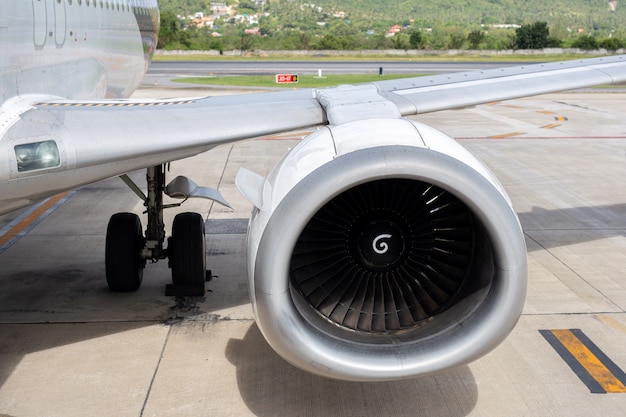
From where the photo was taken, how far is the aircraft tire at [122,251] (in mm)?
7980

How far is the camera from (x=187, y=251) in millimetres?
7969

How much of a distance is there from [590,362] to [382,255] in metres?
2.48

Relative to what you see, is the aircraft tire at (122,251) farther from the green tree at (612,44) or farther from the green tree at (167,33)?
the green tree at (612,44)

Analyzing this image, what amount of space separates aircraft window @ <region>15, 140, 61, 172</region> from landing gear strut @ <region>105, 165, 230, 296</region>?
8.94 feet

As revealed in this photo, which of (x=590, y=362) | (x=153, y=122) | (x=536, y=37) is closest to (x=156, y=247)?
(x=153, y=122)

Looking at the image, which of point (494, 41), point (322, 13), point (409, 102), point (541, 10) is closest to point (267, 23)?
point (322, 13)

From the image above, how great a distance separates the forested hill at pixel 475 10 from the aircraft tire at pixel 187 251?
151011mm

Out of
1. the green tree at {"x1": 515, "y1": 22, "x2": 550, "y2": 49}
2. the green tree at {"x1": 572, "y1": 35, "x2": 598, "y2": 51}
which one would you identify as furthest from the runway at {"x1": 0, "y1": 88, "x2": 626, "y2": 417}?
the green tree at {"x1": 515, "y1": 22, "x2": 550, "y2": 49}

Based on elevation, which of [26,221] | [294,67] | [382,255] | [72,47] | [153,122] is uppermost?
[72,47]

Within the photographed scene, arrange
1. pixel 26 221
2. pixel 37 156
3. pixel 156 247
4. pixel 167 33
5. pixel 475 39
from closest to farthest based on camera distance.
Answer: pixel 37 156 < pixel 156 247 < pixel 26 221 < pixel 167 33 < pixel 475 39

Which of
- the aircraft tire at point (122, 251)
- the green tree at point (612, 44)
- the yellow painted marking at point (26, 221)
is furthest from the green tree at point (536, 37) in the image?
the aircraft tire at point (122, 251)

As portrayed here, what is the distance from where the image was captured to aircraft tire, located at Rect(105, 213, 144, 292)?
26.2 ft

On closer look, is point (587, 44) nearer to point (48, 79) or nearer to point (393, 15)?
point (48, 79)

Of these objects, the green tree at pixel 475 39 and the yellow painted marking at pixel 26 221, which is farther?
the green tree at pixel 475 39
